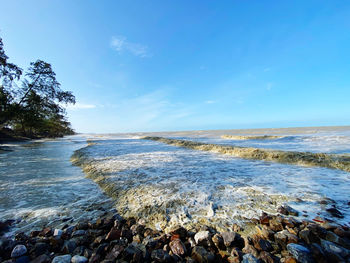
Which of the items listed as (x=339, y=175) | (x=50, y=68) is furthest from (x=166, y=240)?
(x=50, y=68)

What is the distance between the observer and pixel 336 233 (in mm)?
1760

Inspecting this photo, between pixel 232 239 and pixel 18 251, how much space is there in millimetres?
2617

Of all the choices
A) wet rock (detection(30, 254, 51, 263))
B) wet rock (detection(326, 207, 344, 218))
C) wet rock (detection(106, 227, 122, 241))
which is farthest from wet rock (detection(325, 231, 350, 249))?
wet rock (detection(30, 254, 51, 263))

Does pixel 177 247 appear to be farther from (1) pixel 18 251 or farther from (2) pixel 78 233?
(1) pixel 18 251

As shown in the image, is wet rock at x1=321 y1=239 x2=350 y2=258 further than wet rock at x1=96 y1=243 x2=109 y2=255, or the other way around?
wet rock at x1=96 y1=243 x2=109 y2=255

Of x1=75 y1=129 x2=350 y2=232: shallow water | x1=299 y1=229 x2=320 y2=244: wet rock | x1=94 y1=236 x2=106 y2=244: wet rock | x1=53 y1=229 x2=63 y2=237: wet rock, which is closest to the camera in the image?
x1=299 y1=229 x2=320 y2=244: wet rock

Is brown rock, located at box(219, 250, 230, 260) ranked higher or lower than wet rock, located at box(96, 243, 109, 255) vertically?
lower

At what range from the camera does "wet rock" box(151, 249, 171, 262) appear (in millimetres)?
1520

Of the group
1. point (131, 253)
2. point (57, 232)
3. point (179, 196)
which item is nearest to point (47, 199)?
point (57, 232)

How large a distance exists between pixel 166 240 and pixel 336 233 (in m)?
2.16

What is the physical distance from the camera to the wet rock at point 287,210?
2.22m

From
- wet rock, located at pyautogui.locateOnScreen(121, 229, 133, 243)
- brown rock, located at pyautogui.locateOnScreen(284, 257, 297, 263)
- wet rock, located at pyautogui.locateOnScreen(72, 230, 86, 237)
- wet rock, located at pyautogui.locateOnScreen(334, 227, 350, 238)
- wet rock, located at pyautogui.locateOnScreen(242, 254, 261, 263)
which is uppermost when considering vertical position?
wet rock, located at pyautogui.locateOnScreen(334, 227, 350, 238)

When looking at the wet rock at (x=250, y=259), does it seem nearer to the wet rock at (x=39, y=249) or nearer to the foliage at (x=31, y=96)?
the wet rock at (x=39, y=249)

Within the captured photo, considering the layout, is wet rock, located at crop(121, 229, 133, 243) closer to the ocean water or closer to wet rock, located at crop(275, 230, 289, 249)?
the ocean water
